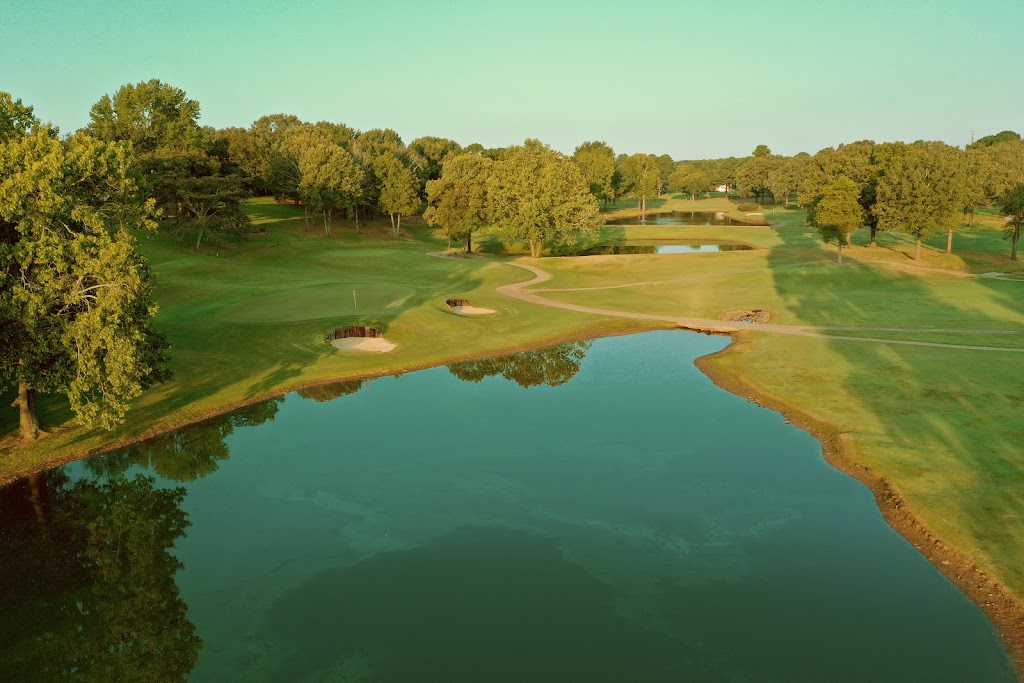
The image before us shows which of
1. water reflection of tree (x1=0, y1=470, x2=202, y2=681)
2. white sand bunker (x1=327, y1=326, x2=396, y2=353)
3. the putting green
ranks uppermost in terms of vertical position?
the putting green

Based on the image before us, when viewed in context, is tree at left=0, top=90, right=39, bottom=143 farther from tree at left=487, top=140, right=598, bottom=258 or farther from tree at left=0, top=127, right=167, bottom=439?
tree at left=487, top=140, right=598, bottom=258

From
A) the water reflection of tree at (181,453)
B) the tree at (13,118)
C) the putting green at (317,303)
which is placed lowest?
the water reflection of tree at (181,453)

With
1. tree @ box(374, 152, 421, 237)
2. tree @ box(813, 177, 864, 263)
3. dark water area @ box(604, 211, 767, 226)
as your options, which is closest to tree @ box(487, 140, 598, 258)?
tree @ box(374, 152, 421, 237)

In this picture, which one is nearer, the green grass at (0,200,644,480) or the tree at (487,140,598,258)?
the green grass at (0,200,644,480)

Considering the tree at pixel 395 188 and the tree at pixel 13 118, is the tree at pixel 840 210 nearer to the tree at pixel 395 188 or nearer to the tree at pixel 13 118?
the tree at pixel 395 188

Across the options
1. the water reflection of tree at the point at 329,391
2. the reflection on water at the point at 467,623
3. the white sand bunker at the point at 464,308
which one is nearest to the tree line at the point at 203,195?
the water reflection of tree at the point at 329,391

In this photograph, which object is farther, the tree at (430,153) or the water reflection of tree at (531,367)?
the tree at (430,153)

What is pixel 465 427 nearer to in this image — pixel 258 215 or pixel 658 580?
pixel 658 580
